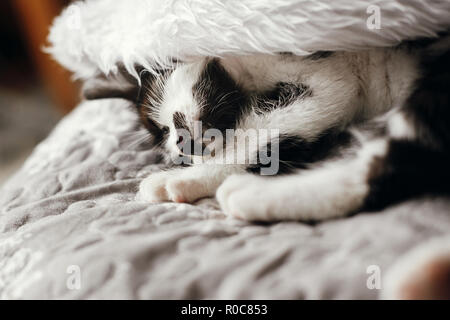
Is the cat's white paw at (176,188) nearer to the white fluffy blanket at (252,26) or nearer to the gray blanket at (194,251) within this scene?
the gray blanket at (194,251)

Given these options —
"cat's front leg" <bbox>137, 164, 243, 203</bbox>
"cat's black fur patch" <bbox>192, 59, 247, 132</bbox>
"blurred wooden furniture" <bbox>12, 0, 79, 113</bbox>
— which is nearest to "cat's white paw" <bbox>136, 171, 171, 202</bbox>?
"cat's front leg" <bbox>137, 164, 243, 203</bbox>

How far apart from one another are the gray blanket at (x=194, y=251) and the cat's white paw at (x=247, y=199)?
0.05ft

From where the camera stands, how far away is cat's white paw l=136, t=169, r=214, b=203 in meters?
0.72

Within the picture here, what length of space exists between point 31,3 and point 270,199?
209cm

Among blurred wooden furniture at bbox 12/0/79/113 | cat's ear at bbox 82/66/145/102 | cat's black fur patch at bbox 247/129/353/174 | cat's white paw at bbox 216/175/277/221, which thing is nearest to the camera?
cat's white paw at bbox 216/175/277/221

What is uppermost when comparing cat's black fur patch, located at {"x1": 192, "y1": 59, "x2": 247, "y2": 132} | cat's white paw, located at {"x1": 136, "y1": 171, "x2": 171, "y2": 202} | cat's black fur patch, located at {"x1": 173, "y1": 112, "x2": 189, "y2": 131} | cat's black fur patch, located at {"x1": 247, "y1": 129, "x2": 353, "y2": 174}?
cat's black fur patch, located at {"x1": 192, "y1": 59, "x2": 247, "y2": 132}

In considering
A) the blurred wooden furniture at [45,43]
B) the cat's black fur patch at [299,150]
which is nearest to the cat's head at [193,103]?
the cat's black fur patch at [299,150]

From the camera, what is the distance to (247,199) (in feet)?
1.98

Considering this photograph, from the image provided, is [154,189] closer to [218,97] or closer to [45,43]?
[218,97]

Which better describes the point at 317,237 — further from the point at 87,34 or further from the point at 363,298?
the point at 87,34

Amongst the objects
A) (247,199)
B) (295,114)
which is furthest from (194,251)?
(295,114)

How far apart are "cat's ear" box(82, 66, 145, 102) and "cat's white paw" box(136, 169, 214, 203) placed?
0.97ft

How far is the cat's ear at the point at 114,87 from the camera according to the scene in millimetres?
983

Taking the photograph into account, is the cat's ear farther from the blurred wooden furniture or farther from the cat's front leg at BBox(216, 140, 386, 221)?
the blurred wooden furniture
